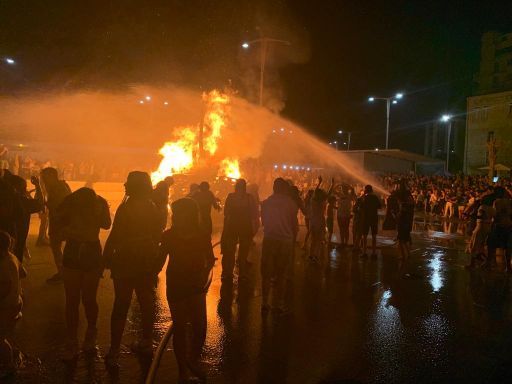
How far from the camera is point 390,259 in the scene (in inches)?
414

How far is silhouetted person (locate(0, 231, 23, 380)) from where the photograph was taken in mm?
3863

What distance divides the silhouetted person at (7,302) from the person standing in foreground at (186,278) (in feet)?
4.56

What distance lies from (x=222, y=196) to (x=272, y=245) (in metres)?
10.8

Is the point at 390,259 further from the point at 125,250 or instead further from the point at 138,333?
the point at 125,250

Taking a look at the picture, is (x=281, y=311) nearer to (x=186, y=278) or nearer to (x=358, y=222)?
(x=186, y=278)

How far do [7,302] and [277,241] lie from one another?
335cm

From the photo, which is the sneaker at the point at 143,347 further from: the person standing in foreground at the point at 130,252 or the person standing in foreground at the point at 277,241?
the person standing in foreground at the point at 277,241

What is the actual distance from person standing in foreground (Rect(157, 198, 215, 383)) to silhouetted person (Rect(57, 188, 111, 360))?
926mm

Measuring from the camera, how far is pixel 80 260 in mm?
4234

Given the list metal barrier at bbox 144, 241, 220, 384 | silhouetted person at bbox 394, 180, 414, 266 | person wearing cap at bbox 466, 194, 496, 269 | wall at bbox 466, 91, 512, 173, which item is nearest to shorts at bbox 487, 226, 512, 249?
person wearing cap at bbox 466, 194, 496, 269

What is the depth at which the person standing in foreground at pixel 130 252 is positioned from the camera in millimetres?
4156

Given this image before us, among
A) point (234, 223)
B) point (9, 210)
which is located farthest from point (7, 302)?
point (234, 223)

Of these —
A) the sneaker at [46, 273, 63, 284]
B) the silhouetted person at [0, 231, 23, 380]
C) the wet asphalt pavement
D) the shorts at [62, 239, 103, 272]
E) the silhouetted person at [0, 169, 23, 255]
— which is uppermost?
the silhouetted person at [0, 169, 23, 255]

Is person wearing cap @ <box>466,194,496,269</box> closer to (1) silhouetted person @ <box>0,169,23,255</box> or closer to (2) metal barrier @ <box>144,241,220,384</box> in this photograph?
(2) metal barrier @ <box>144,241,220,384</box>
